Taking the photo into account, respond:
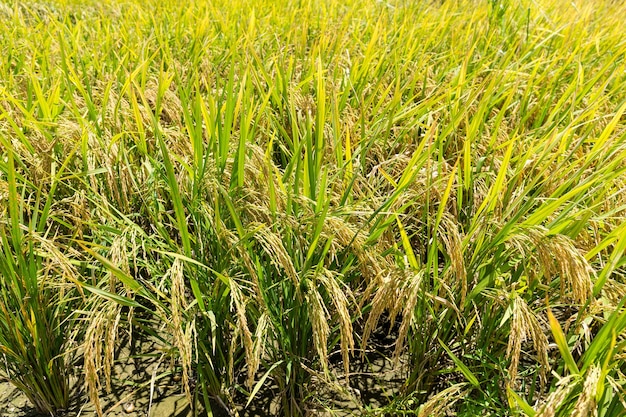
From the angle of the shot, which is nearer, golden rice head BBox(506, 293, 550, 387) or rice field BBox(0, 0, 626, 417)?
golden rice head BBox(506, 293, 550, 387)

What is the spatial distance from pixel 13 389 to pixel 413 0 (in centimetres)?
321

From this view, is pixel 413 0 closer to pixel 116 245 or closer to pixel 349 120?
pixel 349 120

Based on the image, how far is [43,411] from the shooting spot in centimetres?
161

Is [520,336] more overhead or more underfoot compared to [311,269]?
more overhead

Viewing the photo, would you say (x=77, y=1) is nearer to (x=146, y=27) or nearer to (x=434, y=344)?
(x=146, y=27)

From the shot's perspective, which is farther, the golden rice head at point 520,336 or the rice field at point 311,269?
the rice field at point 311,269

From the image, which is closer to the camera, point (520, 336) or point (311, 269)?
point (520, 336)

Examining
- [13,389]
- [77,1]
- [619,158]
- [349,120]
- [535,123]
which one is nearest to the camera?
[619,158]

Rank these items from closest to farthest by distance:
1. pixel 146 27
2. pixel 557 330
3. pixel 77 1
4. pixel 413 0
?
pixel 557 330, pixel 146 27, pixel 413 0, pixel 77 1

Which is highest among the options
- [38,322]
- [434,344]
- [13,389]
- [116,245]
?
[116,245]

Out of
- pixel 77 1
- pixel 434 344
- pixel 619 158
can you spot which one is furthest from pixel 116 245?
pixel 77 1

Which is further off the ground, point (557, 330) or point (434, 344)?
point (557, 330)

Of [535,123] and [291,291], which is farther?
[535,123]

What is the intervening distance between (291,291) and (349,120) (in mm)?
766
